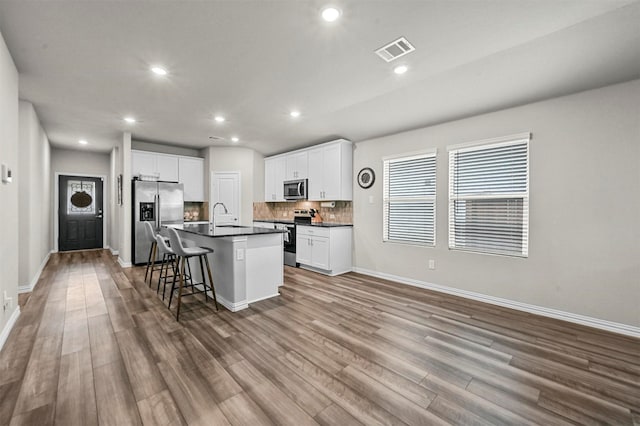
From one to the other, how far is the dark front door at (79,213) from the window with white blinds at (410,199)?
25.0 ft

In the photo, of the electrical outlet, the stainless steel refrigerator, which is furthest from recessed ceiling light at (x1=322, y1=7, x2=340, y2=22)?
the stainless steel refrigerator

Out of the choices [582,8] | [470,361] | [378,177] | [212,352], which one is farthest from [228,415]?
[378,177]

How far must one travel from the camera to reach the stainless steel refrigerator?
5469 mm

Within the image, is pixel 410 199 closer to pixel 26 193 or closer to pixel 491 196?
pixel 491 196

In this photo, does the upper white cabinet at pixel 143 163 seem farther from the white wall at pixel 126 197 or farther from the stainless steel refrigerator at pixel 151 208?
the stainless steel refrigerator at pixel 151 208

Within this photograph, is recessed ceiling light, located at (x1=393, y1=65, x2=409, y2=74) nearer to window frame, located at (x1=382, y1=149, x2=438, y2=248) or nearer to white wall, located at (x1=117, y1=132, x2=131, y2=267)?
window frame, located at (x1=382, y1=149, x2=438, y2=248)

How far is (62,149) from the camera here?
272 inches

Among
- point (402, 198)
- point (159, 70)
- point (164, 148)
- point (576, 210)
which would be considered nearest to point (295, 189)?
point (402, 198)

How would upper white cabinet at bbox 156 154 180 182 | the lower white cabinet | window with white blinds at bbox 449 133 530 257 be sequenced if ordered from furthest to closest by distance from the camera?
upper white cabinet at bbox 156 154 180 182 < the lower white cabinet < window with white blinds at bbox 449 133 530 257

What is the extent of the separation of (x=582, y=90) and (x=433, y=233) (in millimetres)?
2298

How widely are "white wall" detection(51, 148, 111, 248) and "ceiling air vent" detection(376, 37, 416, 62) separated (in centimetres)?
809

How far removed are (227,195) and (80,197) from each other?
13.6 feet

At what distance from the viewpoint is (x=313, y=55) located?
2.52 meters

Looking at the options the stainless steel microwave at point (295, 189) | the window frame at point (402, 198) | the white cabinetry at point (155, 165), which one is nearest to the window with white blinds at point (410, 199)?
the window frame at point (402, 198)
